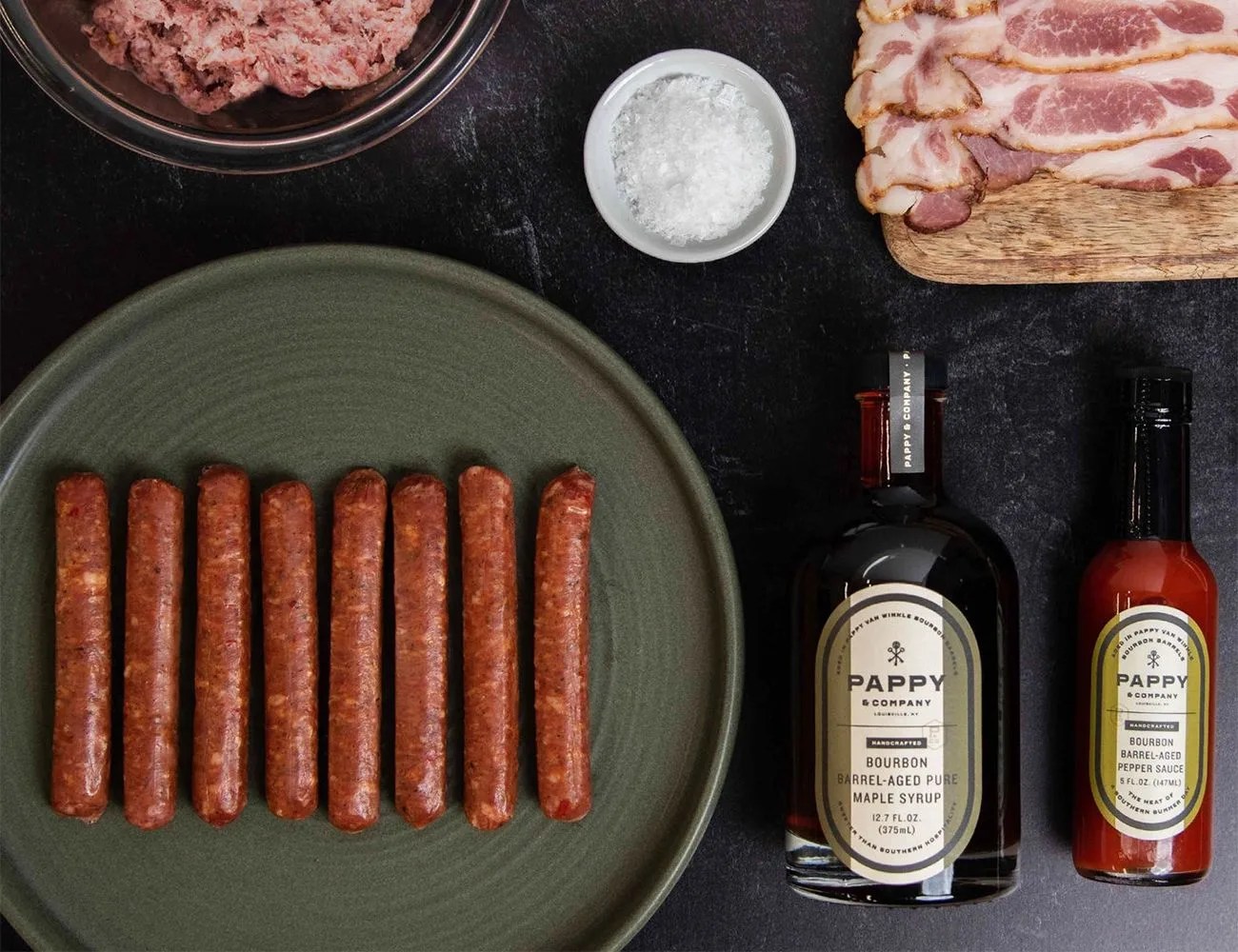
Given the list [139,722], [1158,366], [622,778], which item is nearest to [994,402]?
[1158,366]

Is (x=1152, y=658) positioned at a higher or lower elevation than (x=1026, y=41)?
lower

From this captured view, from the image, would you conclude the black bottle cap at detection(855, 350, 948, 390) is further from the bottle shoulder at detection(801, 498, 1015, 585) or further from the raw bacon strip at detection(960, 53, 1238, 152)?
the raw bacon strip at detection(960, 53, 1238, 152)

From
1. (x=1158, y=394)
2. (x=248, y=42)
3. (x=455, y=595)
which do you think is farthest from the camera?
(x=455, y=595)

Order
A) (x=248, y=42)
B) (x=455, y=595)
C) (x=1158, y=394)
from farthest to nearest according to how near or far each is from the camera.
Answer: (x=455, y=595), (x=1158, y=394), (x=248, y=42)

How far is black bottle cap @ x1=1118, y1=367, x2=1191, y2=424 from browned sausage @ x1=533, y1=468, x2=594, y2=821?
67cm

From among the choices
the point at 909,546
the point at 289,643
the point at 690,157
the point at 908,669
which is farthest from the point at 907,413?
the point at 289,643

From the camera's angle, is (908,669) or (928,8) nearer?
(908,669)

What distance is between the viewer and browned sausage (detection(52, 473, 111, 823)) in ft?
4.38

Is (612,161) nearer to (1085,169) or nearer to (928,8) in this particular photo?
(928,8)

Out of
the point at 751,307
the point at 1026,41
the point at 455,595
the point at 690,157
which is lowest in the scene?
the point at 455,595

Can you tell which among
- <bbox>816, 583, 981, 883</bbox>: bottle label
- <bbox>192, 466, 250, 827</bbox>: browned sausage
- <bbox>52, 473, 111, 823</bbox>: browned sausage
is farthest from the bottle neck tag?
<bbox>52, 473, 111, 823</bbox>: browned sausage

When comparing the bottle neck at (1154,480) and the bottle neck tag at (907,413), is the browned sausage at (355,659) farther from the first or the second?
the bottle neck at (1154,480)

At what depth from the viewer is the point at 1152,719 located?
1354mm

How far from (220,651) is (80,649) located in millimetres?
168
